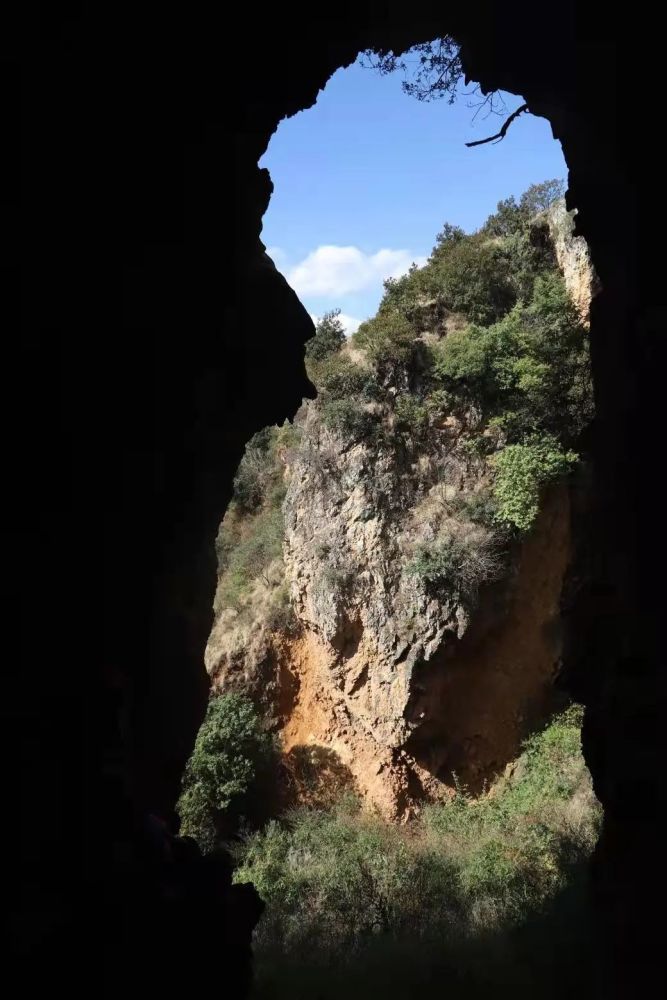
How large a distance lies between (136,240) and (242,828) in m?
13.1

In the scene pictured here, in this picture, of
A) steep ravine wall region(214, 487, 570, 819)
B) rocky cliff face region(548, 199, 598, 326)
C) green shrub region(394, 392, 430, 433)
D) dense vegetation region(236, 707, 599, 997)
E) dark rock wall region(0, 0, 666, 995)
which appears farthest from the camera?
rocky cliff face region(548, 199, 598, 326)

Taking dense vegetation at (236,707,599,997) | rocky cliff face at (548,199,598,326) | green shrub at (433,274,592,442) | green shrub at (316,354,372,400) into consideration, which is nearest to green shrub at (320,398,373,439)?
green shrub at (316,354,372,400)

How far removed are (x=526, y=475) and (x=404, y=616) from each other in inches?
169

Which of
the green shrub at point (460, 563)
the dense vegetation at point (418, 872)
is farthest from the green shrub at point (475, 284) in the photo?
the dense vegetation at point (418, 872)

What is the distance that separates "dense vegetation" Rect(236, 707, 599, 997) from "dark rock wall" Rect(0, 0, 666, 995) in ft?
13.6

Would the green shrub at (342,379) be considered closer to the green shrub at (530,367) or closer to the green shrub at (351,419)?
the green shrub at (351,419)

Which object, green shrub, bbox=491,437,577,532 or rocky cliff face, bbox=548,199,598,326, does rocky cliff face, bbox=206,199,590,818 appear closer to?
rocky cliff face, bbox=548,199,598,326

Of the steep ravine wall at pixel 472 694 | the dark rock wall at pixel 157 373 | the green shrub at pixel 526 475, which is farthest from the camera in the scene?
the green shrub at pixel 526 475

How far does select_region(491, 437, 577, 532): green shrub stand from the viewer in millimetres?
14922

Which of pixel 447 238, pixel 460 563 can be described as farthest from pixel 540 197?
pixel 460 563

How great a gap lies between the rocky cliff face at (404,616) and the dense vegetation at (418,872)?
0.81m

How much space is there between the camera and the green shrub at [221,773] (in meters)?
14.6

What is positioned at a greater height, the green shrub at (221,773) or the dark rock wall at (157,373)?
the dark rock wall at (157,373)

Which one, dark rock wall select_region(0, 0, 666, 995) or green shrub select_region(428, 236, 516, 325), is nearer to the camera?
dark rock wall select_region(0, 0, 666, 995)
